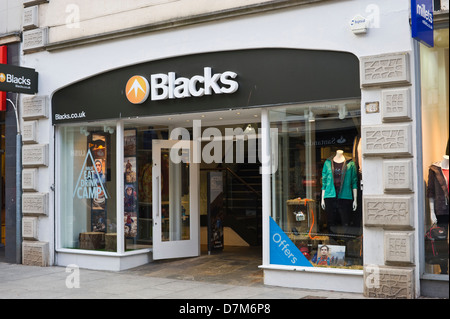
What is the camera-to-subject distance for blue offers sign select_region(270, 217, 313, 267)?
866 centimetres

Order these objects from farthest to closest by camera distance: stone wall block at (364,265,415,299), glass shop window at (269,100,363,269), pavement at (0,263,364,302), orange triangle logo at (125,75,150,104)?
orange triangle logo at (125,75,150,104) → glass shop window at (269,100,363,269) → pavement at (0,263,364,302) → stone wall block at (364,265,415,299)

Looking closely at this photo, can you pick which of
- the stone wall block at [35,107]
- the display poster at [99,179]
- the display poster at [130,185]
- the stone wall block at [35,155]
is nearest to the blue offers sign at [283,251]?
the display poster at [130,185]

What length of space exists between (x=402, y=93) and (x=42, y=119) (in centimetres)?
713

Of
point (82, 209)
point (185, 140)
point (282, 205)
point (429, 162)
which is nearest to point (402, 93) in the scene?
point (429, 162)

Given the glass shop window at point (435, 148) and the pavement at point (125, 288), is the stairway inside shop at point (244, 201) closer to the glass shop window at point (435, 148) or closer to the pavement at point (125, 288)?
the pavement at point (125, 288)

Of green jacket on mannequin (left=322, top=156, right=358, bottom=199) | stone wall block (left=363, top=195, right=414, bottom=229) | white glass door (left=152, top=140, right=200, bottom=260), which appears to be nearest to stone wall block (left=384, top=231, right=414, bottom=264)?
stone wall block (left=363, top=195, right=414, bottom=229)

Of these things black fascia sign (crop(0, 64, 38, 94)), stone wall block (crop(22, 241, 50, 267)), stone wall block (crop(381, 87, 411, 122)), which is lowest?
stone wall block (crop(22, 241, 50, 267))

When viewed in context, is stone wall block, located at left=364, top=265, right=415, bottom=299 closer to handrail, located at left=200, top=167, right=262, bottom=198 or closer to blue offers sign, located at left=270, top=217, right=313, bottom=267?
blue offers sign, located at left=270, top=217, right=313, bottom=267

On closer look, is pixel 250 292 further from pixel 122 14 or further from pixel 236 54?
pixel 122 14

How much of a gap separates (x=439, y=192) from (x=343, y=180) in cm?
138

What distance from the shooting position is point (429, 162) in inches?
305

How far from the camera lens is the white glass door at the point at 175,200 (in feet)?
37.0

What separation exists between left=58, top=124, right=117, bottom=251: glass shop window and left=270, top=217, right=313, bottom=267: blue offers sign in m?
3.47

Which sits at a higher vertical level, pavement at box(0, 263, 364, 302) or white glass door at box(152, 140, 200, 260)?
white glass door at box(152, 140, 200, 260)
